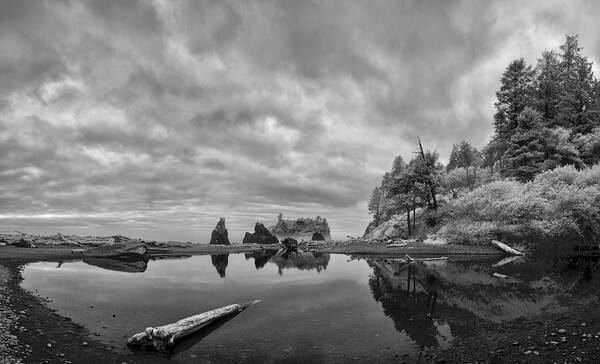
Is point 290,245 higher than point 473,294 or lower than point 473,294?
higher

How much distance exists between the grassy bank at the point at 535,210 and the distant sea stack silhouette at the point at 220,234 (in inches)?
2355

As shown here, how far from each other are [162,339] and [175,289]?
10601 mm

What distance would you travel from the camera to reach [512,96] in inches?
1868

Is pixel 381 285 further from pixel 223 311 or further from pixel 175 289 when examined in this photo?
pixel 175 289

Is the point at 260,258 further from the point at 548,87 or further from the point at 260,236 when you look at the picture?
the point at 260,236

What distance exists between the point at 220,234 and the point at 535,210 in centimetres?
7125

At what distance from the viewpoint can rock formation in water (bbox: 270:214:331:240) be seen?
13388 centimetres

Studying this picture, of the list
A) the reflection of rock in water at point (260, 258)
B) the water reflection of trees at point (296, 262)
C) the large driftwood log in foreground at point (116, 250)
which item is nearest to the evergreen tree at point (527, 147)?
the water reflection of trees at point (296, 262)

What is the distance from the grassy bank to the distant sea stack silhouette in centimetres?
5981

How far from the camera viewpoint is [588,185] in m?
33.9

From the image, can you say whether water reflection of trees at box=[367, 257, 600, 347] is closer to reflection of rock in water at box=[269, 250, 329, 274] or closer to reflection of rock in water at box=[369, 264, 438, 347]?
reflection of rock in water at box=[369, 264, 438, 347]

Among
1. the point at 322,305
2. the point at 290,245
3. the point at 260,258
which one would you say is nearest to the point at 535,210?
the point at 322,305

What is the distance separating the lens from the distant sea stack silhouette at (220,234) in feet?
275

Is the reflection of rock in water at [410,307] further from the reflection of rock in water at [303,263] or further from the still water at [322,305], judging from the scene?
the reflection of rock in water at [303,263]
